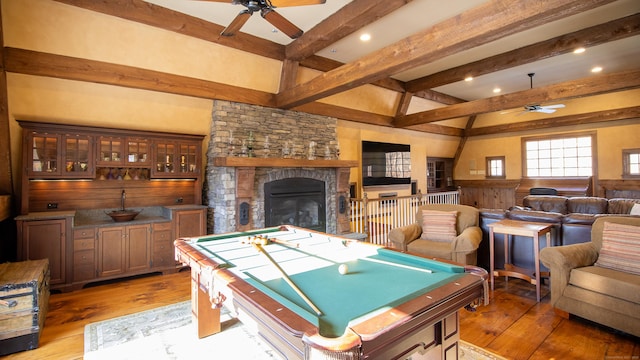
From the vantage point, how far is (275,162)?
5246 millimetres

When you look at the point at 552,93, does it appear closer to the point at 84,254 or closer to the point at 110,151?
the point at 110,151

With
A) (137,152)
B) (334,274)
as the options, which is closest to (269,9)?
(334,274)

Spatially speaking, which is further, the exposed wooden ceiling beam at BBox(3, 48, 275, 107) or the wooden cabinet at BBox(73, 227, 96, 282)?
the wooden cabinet at BBox(73, 227, 96, 282)

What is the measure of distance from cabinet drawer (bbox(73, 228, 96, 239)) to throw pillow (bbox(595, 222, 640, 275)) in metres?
6.03

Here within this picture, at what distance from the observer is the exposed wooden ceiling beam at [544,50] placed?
437 cm

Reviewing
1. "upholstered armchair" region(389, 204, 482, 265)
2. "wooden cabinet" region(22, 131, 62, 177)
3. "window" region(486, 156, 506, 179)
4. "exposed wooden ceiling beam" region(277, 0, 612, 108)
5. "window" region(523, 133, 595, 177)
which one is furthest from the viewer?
"window" region(486, 156, 506, 179)

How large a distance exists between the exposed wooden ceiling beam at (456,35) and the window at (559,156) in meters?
8.16

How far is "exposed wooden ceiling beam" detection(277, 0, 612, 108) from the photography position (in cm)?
241

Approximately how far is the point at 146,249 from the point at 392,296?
4166mm

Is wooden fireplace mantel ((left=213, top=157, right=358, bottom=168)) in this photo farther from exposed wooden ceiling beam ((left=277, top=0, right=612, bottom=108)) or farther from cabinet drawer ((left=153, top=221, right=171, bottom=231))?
exposed wooden ceiling beam ((left=277, top=0, right=612, bottom=108))

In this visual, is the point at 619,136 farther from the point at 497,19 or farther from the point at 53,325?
the point at 53,325

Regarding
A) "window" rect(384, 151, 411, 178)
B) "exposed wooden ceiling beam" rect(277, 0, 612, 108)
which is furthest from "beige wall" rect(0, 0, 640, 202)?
"window" rect(384, 151, 411, 178)

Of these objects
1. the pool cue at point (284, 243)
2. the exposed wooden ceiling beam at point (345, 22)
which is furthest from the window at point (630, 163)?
the pool cue at point (284, 243)

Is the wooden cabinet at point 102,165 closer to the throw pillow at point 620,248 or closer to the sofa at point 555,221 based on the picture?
the sofa at point 555,221
